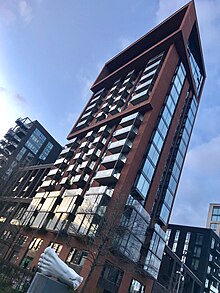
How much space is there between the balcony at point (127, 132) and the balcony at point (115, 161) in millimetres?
4159

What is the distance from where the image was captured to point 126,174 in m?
38.9

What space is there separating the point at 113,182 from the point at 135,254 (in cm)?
1063

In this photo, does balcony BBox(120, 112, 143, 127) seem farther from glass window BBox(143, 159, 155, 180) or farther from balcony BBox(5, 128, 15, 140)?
balcony BBox(5, 128, 15, 140)

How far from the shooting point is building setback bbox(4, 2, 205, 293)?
113 feet

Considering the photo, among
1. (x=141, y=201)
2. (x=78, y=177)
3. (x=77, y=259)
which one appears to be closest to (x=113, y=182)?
(x=141, y=201)

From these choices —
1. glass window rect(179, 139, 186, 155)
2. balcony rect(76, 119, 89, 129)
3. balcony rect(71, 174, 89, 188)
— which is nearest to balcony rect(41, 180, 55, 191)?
balcony rect(71, 174, 89, 188)

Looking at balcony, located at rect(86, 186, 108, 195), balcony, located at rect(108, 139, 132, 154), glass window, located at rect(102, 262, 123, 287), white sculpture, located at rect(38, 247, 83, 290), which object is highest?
balcony, located at rect(108, 139, 132, 154)

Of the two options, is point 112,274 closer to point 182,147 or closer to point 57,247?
point 57,247

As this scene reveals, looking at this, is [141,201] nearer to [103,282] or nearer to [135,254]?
[135,254]

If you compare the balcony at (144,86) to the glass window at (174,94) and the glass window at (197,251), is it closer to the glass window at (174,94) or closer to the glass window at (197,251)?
the glass window at (174,94)

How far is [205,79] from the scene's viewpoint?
227 feet

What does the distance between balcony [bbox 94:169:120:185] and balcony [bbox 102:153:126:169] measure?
126 centimetres

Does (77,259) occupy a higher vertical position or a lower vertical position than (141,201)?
lower

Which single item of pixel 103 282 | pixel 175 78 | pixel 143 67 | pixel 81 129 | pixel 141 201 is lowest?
pixel 103 282
